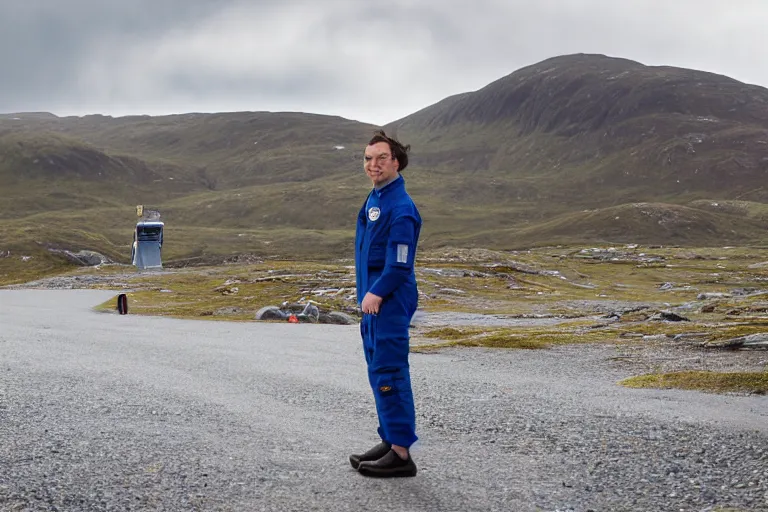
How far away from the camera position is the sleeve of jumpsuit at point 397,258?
8.88 metres

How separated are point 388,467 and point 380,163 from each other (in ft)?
11.9

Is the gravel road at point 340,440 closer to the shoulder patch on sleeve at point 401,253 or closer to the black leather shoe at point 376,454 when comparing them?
the black leather shoe at point 376,454

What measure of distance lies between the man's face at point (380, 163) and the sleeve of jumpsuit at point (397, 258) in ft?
2.41

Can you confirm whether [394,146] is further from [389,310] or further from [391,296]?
[389,310]

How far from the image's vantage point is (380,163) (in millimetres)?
9555

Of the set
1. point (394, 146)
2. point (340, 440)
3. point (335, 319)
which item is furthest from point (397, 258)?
point (335, 319)

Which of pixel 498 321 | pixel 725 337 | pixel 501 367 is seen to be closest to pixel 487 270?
pixel 498 321

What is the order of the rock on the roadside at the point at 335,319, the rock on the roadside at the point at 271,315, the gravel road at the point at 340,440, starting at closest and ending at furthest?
the gravel road at the point at 340,440, the rock on the roadside at the point at 335,319, the rock on the roadside at the point at 271,315

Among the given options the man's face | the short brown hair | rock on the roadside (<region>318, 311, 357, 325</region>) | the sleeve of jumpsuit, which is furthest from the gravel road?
rock on the roadside (<region>318, 311, 357, 325</region>)

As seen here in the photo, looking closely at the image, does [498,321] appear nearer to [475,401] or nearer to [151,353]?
[151,353]

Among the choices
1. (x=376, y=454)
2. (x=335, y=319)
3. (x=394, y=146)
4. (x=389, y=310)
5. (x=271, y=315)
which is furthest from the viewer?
(x=271, y=315)

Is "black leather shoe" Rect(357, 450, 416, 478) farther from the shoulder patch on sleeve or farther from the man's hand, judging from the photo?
the shoulder patch on sleeve

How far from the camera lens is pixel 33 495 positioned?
7980 mm

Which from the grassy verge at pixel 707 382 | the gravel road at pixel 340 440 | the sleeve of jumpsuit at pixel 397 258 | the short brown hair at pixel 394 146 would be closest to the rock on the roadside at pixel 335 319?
the gravel road at pixel 340 440
